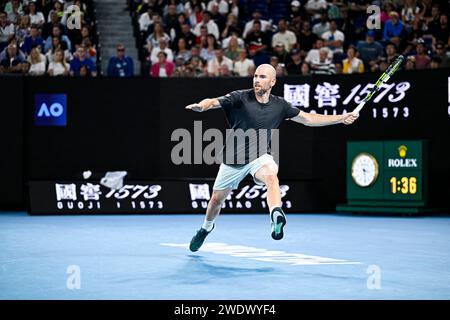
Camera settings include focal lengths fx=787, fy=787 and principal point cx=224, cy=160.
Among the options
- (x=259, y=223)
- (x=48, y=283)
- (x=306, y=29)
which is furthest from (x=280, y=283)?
(x=306, y=29)

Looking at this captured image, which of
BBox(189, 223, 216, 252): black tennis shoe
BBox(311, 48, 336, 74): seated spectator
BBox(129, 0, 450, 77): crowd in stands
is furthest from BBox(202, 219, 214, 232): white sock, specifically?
BBox(311, 48, 336, 74): seated spectator

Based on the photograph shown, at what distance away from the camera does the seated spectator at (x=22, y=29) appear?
20328 millimetres

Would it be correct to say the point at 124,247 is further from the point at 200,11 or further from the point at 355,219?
the point at 200,11

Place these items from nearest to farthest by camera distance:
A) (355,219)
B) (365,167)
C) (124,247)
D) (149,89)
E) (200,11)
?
(124,247) < (355,219) < (365,167) < (149,89) < (200,11)

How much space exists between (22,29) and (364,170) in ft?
31.1

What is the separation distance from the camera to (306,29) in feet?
70.7

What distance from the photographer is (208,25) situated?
22.0 metres

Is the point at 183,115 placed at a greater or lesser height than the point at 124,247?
greater

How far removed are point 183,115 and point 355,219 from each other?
5.48 metres

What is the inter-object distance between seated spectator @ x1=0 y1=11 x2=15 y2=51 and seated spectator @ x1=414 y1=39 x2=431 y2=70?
10.3 m

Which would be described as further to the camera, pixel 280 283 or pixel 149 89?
pixel 149 89

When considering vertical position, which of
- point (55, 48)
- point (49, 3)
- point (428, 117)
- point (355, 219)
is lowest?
point (355, 219)

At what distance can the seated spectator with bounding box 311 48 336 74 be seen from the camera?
2038 cm

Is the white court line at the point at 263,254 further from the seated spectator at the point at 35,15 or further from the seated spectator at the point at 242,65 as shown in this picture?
the seated spectator at the point at 35,15
